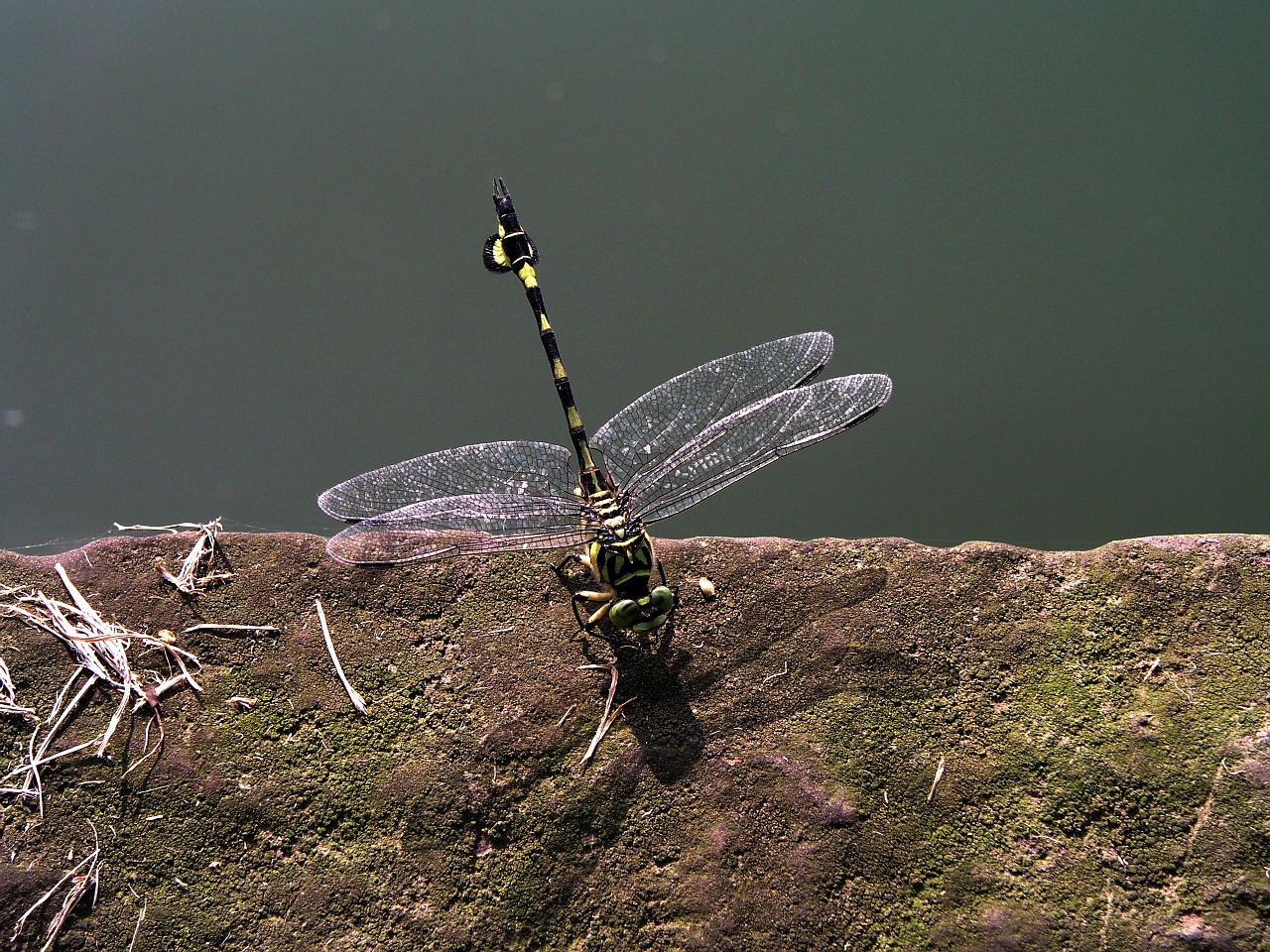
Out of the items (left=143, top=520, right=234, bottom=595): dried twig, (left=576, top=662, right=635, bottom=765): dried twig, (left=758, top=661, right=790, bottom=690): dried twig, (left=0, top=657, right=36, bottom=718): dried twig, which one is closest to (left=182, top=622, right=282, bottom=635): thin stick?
(left=143, top=520, right=234, bottom=595): dried twig

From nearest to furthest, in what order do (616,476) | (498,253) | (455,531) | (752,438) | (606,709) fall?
1. (606,709)
2. (455,531)
3. (752,438)
4. (616,476)
5. (498,253)

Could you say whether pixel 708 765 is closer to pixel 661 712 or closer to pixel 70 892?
pixel 661 712

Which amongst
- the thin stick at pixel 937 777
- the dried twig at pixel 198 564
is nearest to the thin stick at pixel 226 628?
Answer: the dried twig at pixel 198 564

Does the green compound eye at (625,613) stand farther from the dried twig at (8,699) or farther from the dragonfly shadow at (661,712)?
the dried twig at (8,699)

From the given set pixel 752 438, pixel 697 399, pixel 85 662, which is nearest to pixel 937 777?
→ pixel 752 438

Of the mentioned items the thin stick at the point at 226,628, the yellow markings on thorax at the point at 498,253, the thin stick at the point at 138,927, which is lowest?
the thin stick at the point at 138,927

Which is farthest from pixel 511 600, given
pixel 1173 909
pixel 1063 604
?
pixel 1173 909

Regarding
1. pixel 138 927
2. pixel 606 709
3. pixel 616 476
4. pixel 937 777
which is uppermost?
pixel 616 476
